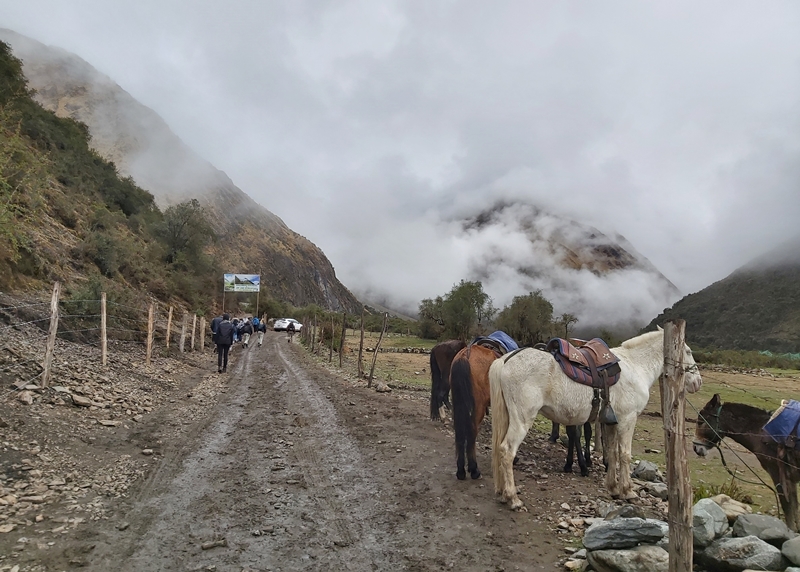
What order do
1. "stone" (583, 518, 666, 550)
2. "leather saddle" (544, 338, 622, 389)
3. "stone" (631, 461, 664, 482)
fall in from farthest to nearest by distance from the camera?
1. "stone" (631, 461, 664, 482)
2. "leather saddle" (544, 338, 622, 389)
3. "stone" (583, 518, 666, 550)

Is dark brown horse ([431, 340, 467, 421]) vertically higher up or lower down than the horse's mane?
lower down

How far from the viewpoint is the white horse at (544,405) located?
545 centimetres

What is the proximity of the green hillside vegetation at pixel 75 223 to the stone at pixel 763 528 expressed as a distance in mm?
12800

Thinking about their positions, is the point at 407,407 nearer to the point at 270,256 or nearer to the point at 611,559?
the point at 611,559

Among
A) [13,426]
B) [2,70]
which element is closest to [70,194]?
[2,70]

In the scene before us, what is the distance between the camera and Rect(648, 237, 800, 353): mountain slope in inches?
2616

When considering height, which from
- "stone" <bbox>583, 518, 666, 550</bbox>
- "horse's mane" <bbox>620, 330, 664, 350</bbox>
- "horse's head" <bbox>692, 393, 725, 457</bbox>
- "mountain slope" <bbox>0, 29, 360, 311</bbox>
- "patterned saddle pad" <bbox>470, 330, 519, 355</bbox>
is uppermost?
"mountain slope" <bbox>0, 29, 360, 311</bbox>

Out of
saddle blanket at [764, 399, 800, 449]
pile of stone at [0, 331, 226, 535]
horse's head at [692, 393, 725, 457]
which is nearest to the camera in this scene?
pile of stone at [0, 331, 226, 535]

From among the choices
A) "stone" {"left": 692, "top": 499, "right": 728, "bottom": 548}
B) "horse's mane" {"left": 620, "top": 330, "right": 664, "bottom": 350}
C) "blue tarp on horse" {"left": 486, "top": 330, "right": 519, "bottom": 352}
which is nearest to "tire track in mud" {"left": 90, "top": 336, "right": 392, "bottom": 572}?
"stone" {"left": 692, "top": 499, "right": 728, "bottom": 548}

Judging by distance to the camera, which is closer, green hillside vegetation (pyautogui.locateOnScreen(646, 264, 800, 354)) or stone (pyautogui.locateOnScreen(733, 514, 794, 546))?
stone (pyautogui.locateOnScreen(733, 514, 794, 546))

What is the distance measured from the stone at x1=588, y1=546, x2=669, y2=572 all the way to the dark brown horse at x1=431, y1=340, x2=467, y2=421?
5.15m

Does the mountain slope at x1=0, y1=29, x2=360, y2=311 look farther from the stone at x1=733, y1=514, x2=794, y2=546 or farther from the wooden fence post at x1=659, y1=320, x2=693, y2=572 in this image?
the stone at x1=733, y1=514, x2=794, y2=546

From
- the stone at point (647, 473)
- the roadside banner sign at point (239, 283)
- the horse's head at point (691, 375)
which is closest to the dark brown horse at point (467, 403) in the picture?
the stone at point (647, 473)

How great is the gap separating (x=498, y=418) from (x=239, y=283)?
47.8 metres
